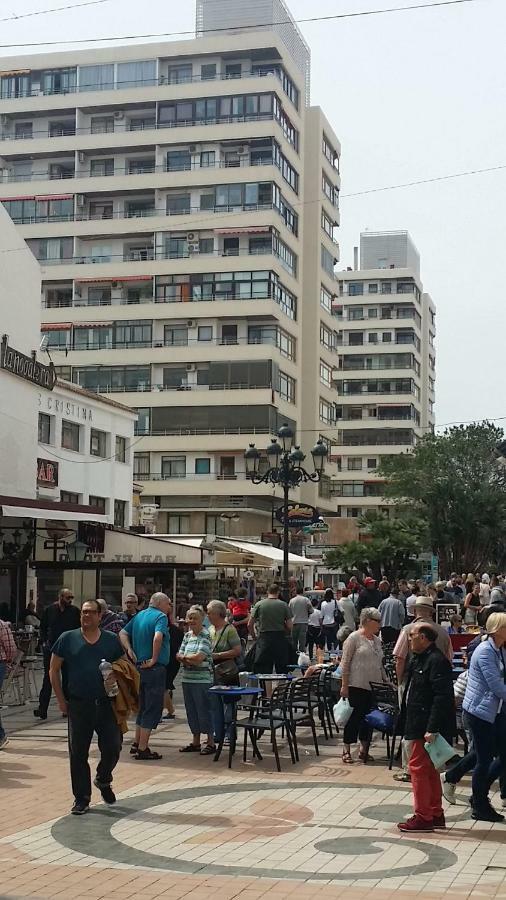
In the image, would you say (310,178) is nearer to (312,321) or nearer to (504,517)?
(312,321)

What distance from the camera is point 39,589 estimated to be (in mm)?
32344

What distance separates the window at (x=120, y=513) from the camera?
44.1 metres

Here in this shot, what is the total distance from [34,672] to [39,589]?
10.3 m

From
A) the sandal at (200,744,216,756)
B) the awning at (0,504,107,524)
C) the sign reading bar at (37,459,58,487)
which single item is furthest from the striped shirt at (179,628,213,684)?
the sign reading bar at (37,459,58,487)

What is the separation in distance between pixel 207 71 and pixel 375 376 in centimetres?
4483

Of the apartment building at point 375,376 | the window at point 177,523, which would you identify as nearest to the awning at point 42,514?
the window at point 177,523

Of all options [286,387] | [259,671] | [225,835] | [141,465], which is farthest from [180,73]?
[225,835]

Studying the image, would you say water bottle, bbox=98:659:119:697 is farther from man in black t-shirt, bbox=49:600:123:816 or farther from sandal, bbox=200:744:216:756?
sandal, bbox=200:744:216:756

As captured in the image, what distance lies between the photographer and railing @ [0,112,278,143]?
62.8 metres

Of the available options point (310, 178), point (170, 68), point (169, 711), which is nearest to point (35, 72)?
point (170, 68)

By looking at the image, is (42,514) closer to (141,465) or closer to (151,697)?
(151,697)

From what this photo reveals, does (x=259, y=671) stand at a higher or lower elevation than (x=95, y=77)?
lower

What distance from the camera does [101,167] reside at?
66062 millimetres

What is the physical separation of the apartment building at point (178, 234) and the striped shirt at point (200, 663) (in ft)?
155
